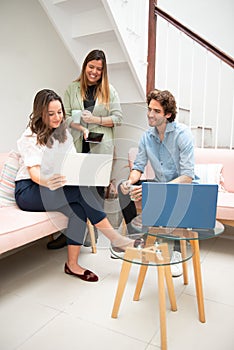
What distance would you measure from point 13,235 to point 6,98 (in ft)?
4.59

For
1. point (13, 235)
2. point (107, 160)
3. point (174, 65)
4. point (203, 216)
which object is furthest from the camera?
point (174, 65)

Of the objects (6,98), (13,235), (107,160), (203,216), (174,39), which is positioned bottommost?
(13,235)

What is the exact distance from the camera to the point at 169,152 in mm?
1878

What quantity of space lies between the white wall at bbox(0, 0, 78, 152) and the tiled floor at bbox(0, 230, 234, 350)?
1.18 meters

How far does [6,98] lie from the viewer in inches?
97.8

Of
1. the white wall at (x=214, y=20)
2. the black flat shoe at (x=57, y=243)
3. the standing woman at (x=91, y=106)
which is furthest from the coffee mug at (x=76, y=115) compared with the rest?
the white wall at (x=214, y=20)

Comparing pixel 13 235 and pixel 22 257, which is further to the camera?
pixel 22 257

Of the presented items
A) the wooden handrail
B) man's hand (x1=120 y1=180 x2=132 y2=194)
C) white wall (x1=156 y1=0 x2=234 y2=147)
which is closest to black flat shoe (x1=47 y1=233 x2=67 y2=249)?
man's hand (x1=120 y1=180 x2=132 y2=194)

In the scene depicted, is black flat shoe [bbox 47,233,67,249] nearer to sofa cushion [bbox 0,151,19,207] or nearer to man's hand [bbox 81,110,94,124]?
sofa cushion [bbox 0,151,19,207]

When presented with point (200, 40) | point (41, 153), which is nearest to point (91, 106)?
point (41, 153)

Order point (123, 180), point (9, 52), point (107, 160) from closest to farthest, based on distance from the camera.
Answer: point (107, 160) → point (123, 180) → point (9, 52)

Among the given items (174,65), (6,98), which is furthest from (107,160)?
(174,65)

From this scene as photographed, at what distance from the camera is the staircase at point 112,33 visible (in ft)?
7.78

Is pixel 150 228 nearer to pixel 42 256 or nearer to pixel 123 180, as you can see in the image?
pixel 123 180
